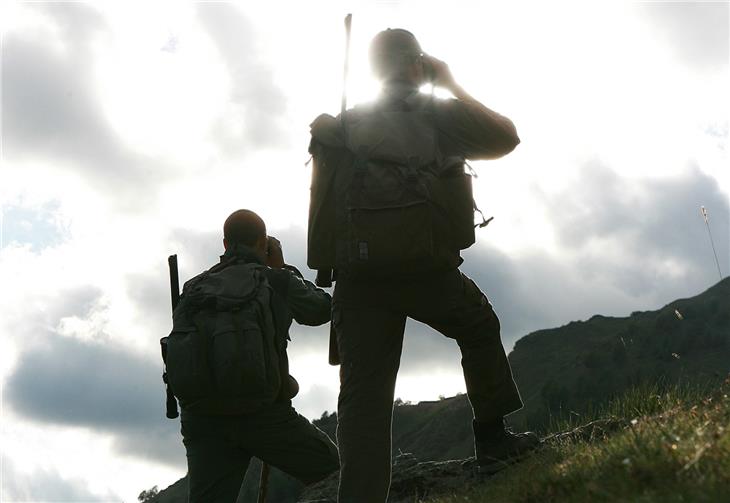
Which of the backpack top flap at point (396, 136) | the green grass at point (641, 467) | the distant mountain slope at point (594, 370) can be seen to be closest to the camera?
the green grass at point (641, 467)

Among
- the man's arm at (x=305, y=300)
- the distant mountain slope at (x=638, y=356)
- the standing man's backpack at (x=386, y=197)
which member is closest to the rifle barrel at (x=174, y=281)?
the man's arm at (x=305, y=300)

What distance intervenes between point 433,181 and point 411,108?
546 mm

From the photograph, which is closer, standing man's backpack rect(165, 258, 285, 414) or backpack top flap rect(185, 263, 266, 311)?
standing man's backpack rect(165, 258, 285, 414)

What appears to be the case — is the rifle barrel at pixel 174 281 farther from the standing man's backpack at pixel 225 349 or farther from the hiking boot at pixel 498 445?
the hiking boot at pixel 498 445

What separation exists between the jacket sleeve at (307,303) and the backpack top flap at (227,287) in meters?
0.21

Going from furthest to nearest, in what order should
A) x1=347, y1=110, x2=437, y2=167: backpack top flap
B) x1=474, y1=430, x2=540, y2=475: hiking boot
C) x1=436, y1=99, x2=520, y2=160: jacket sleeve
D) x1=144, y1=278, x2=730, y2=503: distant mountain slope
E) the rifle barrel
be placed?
x1=144, y1=278, x2=730, y2=503: distant mountain slope, the rifle barrel, x1=474, y1=430, x2=540, y2=475: hiking boot, x1=436, y1=99, x2=520, y2=160: jacket sleeve, x1=347, y1=110, x2=437, y2=167: backpack top flap

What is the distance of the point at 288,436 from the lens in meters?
4.94

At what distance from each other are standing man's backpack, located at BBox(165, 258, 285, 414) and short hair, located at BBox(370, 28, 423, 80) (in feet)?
5.09

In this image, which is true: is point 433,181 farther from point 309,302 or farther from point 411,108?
point 309,302

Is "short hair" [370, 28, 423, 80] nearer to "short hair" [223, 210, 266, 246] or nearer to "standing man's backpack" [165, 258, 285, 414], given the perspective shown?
"short hair" [223, 210, 266, 246]

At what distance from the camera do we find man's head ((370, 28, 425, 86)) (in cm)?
485

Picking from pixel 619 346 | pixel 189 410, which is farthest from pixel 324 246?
pixel 619 346

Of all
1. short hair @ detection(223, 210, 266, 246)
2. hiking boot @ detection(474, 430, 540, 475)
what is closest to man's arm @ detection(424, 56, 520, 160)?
short hair @ detection(223, 210, 266, 246)

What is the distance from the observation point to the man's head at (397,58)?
4848 millimetres
